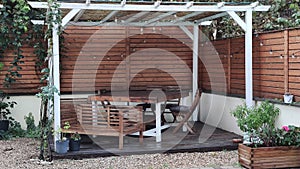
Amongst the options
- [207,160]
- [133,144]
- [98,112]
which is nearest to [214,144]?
[207,160]

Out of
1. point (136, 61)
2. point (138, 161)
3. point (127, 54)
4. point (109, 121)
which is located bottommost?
point (138, 161)

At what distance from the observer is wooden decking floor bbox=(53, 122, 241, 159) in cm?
603

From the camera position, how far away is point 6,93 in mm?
8352

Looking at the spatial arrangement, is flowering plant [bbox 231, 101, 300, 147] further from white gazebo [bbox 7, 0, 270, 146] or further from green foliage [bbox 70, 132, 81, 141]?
green foliage [bbox 70, 132, 81, 141]

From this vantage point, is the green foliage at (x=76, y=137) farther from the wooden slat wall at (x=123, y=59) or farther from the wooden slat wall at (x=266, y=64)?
the wooden slat wall at (x=266, y=64)

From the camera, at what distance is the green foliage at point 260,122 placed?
Answer: 5406 mm

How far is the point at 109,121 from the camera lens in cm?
623

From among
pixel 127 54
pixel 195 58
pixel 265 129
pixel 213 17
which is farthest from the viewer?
pixel 127 54

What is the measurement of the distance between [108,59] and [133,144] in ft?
9.09

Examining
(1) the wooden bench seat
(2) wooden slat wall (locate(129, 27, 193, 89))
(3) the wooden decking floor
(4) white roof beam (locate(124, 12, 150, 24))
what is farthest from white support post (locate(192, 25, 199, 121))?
(1) the wooden bench seat

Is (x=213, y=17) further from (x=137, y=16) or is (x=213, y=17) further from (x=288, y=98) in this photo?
(x=288, y=98)

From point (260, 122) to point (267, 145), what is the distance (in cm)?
42

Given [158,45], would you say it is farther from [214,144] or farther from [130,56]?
[214,144]

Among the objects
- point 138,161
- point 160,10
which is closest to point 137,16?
point 160,10
